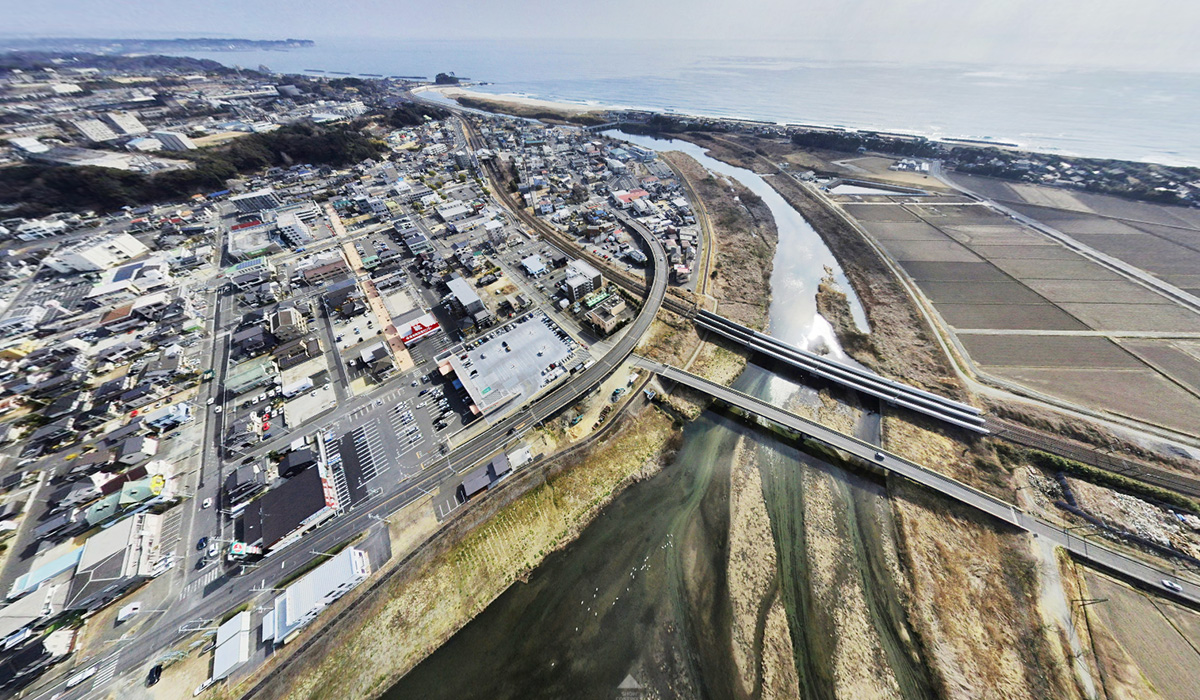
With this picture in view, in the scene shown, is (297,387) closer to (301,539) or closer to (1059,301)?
(301,539)

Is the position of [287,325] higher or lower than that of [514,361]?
higher

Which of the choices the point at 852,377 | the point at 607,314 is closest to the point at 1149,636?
the point at 852,377

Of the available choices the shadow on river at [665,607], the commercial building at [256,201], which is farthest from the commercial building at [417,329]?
the commercial building at [256,201]

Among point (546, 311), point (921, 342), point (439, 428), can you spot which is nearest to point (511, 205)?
point (546, 311)

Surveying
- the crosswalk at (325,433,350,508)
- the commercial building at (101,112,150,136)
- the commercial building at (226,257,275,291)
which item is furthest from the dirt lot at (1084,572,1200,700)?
the commercial building at (101,112,150,136)

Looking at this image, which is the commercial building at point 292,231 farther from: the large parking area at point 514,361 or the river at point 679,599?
the river at point 679,599

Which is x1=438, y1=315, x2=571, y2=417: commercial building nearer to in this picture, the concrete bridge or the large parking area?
the large parking area

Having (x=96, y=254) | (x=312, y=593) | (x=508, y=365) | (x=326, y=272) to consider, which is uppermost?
(x=326, y=272)
